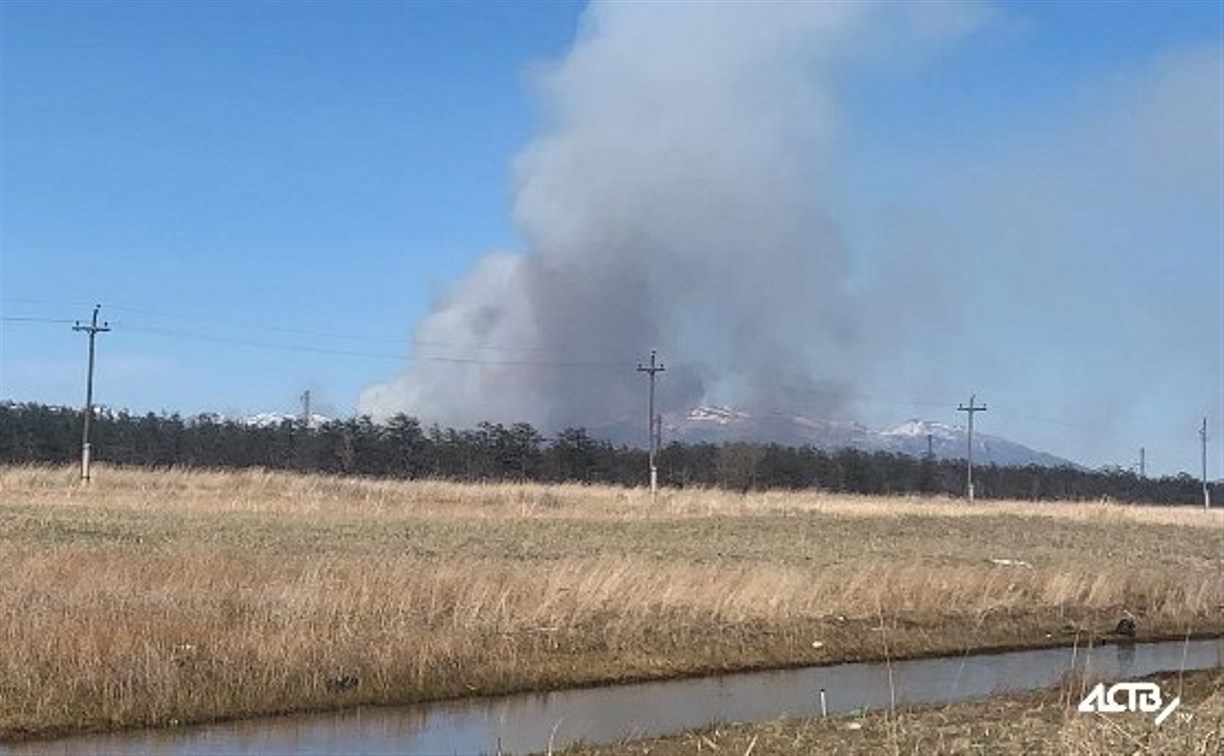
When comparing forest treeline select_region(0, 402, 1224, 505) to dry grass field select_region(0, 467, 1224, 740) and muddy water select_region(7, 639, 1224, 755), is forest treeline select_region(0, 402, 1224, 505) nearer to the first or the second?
dry grass field select_region(0, 467, 1224, 740)

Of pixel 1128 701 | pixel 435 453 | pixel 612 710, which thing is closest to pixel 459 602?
pixel 612 710

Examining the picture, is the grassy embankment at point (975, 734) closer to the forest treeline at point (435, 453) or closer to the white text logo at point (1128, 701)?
the white text logo at point (1128, 701)

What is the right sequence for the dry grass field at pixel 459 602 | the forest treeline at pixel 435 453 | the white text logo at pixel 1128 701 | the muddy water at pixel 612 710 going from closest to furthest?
the white text logo at pixel 1128 701 → the muddy water at pixel 612 710 → the dry grass field at pixel 459 602 → the forest treeline at pixel 435 453

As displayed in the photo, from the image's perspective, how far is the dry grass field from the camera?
1514 centimetres

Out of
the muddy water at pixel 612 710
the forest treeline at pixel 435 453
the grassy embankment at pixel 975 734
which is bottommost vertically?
the muddy water at pixel 612 710

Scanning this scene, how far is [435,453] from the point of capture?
133250 mm

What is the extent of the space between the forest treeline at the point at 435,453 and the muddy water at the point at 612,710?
9647 cm

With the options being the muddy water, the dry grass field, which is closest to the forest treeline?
the dry grass field

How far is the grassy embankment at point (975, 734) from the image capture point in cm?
1030

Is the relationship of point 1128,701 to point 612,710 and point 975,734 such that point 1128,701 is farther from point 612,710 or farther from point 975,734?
point 612,710

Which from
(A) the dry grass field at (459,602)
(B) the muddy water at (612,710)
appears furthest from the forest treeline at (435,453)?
(B) the muddy water at (612,710)

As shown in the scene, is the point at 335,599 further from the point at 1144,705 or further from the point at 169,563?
the point at 1144,705

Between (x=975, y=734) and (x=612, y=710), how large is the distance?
4964mm

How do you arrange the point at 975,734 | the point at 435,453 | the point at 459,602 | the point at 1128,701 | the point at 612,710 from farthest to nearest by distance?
the point at 435,453, the point at 459,602, the point at 612,710, the point at 1128,701, the point at 975,734
